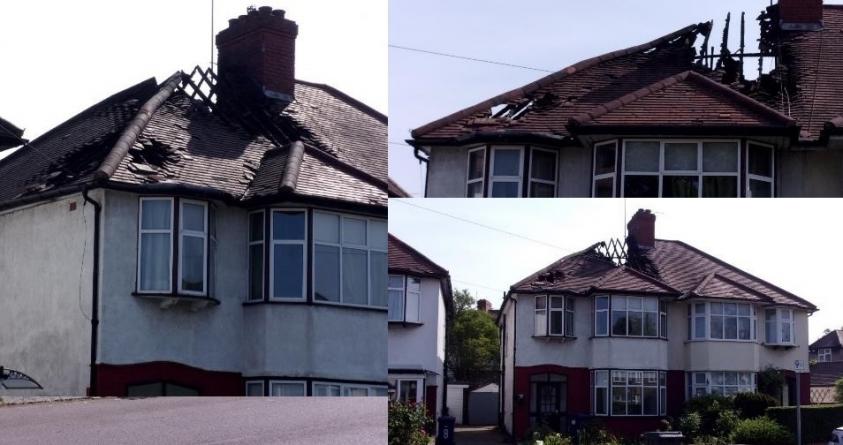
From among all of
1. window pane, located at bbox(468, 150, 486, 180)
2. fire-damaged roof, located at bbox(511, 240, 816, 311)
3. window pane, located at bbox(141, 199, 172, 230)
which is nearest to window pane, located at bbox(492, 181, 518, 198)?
window pane, located at bbox(468, 150, 486, 180)

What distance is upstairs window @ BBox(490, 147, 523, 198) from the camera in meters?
14.9

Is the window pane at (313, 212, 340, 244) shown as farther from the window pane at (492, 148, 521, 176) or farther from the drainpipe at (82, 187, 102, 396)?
the drainpipe at (82, 187, 102, 396)

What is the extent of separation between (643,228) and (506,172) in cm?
408

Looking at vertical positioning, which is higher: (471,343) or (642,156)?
(642,156)

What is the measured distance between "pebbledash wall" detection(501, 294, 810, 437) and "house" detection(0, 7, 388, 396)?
3.10 meters

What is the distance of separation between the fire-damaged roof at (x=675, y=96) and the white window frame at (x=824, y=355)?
393 cm

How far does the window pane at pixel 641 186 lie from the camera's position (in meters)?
14.2

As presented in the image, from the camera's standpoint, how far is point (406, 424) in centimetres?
1105

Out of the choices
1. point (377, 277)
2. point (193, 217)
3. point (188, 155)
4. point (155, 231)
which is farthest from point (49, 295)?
point (377, 277)

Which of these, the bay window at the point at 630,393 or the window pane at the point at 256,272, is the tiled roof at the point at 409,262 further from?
the window pane at the point at 256,272

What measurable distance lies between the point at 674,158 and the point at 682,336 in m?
3.56

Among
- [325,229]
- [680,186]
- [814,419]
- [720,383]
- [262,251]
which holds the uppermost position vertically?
[680,186]

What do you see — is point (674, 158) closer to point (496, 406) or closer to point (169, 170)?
point (496, 406)

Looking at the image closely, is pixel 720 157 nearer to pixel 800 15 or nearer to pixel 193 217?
pixel 800 15
